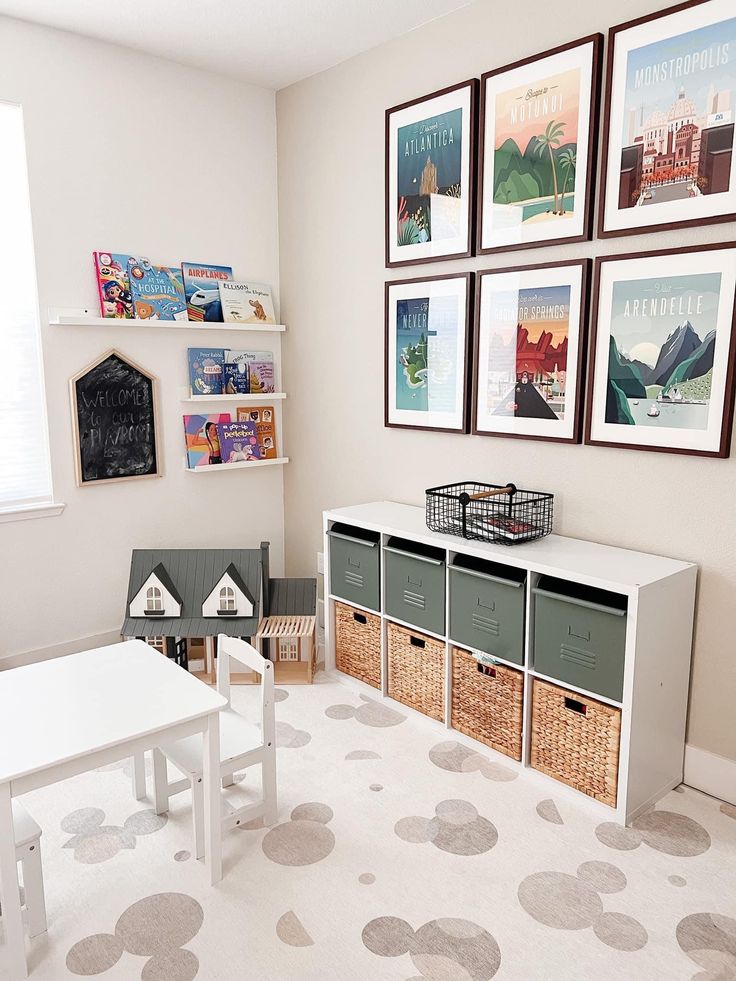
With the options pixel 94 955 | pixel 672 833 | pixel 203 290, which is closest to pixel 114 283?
pixel 203 290

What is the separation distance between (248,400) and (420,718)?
180cm

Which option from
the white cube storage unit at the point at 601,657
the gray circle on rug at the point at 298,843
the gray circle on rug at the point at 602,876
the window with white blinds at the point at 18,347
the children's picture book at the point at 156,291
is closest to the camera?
the gray circle on rug at the point at 602,876

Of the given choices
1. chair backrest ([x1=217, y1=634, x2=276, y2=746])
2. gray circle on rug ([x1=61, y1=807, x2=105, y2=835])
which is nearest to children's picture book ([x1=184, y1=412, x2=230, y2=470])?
chair backrest ([x1=217, y1=634, x2=276, y2=746])

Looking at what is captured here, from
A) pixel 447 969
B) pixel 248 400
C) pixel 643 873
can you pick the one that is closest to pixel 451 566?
pixel 643 873

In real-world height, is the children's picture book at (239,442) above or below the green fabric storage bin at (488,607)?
above

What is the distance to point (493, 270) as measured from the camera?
2928 mm

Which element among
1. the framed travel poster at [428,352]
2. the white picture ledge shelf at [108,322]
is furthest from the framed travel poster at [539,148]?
the white picture ledge shelf at [108,322]

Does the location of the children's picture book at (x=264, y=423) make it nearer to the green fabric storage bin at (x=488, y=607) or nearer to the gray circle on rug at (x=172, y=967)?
the green fabric storage bin at (x=488, y=607)

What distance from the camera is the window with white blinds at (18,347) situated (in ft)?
10.1

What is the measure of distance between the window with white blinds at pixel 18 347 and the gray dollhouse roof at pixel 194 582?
1.75 feet

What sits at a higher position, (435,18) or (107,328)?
(435,18)

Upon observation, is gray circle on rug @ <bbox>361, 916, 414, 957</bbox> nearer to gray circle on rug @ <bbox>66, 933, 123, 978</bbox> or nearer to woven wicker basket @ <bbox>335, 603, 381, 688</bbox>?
gray circle on rug @ <bbox>66, 933, 123, 978</bbox>

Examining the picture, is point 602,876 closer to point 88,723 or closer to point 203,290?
point 88,723

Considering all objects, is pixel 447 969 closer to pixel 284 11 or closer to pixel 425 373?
→ pixel 425 373
